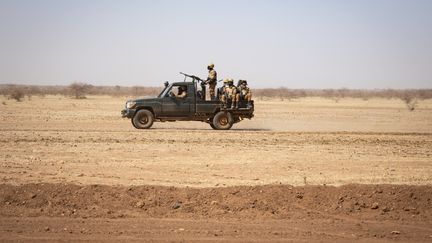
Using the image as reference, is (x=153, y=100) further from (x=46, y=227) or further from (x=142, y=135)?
(x=46, y=227)

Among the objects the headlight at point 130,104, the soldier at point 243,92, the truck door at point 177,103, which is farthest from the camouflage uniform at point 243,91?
A: the headlight at point 130,104

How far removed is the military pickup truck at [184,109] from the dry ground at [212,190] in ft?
16.0

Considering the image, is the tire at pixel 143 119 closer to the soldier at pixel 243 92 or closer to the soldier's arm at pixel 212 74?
Answer: the soldier's arm at pixel 212 74

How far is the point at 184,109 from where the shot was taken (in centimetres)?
2364

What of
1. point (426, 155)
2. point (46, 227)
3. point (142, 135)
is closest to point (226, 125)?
point (142, 135)

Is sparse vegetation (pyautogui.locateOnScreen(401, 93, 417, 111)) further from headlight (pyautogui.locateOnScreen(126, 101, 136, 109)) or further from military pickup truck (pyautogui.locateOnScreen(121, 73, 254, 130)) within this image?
headlight (pyautogui.locateOnScreen(126, 101, 136, 109))

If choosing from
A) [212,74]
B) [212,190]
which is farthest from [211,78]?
[212,190]

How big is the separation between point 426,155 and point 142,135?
9.49 meters

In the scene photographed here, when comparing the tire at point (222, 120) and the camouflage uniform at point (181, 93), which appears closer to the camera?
the camouflage uniform at point (181, 93)

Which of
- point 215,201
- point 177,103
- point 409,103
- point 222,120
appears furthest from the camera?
point 409,103

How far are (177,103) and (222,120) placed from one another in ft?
6.52

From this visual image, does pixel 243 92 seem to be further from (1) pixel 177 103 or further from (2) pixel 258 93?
(2) pixel 258 93

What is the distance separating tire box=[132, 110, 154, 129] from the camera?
23.9 metres

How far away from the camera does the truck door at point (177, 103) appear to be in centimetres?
2359
